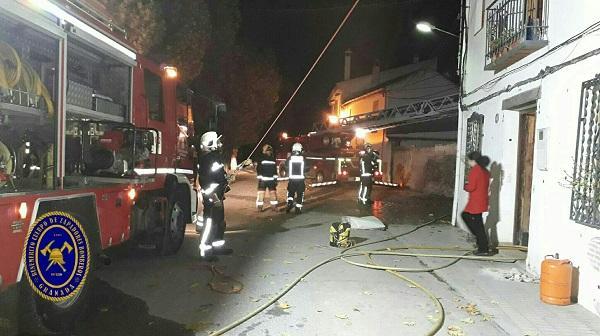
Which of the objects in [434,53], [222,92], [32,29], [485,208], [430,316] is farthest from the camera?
[434,53]

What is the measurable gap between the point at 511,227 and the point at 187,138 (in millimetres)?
5959

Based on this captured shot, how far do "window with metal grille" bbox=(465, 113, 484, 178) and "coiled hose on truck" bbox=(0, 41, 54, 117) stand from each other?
336 inches

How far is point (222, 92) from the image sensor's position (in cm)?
2650

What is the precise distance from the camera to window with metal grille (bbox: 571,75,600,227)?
5.75 m

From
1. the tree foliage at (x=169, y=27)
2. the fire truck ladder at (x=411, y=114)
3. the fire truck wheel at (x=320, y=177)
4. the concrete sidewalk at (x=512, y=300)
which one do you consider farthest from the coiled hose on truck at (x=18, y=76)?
the fire truck ladder at (x=411, y=114)

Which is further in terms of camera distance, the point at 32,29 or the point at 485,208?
the point at 485,208

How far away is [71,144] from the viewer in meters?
5.75

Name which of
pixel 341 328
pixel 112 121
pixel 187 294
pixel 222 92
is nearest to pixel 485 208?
pixel 341 328

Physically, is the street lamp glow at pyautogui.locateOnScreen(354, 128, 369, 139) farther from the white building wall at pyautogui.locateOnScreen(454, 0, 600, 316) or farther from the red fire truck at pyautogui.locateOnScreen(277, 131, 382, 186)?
the white building wall at pyautogui.locateOnScreen(454, 0, 600, 316)

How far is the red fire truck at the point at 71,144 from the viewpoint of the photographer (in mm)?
4215

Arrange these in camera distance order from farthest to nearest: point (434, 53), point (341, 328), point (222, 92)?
point (434, 53)
point (222, 92)
point (341, 328)

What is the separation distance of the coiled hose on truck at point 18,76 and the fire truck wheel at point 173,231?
335 centimetres

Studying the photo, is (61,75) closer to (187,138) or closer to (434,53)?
(187,138)

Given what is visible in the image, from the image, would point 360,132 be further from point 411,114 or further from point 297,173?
point 297,173
